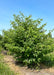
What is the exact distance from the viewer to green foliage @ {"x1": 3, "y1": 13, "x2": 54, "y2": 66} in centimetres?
390

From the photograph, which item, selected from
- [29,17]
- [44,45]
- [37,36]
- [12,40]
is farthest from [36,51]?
[29,17]

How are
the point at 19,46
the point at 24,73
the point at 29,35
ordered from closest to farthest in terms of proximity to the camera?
1. the point at 24,73
2. the point at 29,35
3. the point at 19,46

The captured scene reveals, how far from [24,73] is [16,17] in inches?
129

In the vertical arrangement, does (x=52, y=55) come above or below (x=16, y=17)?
below

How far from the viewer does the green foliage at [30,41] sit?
390cm

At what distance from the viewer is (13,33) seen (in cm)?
433

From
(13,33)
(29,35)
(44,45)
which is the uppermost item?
(13,33)

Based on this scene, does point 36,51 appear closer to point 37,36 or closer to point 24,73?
point 37,36

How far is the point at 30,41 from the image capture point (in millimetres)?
3779

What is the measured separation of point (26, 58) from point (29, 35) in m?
1.39

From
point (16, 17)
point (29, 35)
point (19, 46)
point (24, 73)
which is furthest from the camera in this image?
point (16, 17)

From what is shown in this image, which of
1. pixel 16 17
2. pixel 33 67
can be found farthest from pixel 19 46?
pixel 16 17

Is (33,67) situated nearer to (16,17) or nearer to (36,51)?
(36,51)

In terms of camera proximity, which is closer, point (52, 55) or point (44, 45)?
point (44, 45)
